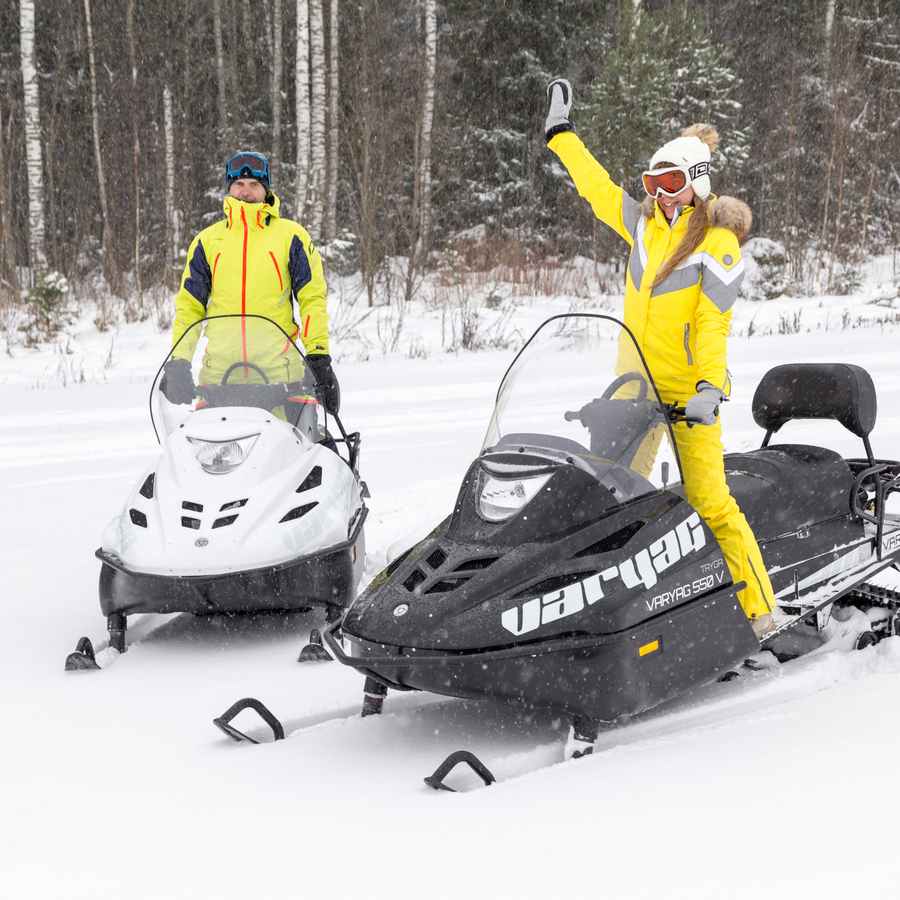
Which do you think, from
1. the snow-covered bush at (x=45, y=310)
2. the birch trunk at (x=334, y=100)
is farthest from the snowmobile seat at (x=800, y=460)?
the birch trunk at (x=334, y=100)

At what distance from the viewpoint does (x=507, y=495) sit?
264cm

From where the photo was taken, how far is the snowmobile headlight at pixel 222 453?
3678mm

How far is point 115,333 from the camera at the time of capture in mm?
12180

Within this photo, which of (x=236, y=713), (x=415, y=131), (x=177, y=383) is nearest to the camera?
(x=236, y=713)

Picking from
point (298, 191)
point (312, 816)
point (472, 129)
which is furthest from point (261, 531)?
point (472, 129)

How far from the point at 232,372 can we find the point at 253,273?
604mm

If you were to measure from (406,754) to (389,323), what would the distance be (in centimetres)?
997

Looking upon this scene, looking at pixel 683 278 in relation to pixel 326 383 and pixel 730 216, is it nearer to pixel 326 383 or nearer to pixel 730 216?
pixel 730 216

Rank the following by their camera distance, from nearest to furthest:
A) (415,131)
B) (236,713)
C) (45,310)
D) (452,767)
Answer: (452,767)
(236,713)
(45,310)
(415,131)

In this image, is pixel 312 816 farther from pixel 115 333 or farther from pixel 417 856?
pixel 115 333

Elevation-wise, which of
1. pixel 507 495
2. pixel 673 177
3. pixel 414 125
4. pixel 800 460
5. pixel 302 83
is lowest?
pixel 800 460

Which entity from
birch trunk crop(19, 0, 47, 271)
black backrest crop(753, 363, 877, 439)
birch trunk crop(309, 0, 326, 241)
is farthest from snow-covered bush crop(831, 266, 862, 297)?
black backrest crop(753, 363, 877, 439)

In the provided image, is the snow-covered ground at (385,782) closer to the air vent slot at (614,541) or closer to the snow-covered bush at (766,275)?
the air vent slot at (614,541)

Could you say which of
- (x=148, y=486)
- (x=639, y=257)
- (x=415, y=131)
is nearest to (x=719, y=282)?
(x=639, y=257)
